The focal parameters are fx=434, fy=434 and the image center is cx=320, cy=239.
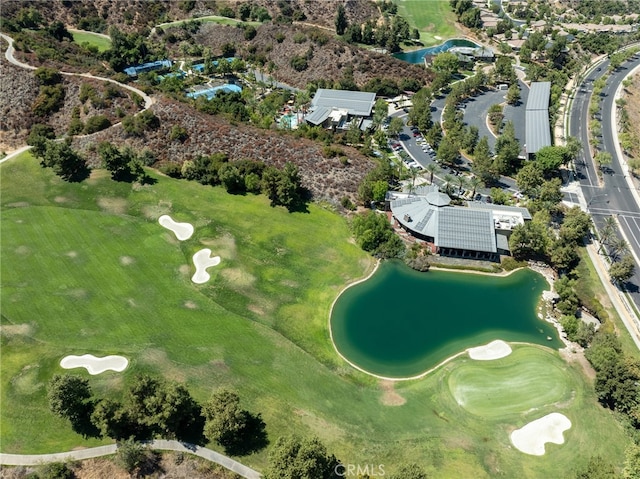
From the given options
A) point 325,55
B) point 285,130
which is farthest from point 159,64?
point 285,130

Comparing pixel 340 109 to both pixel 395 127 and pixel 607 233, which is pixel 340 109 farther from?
pixel 607 233

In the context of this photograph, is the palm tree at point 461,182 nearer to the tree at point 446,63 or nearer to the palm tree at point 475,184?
the palm tree at point 475,184

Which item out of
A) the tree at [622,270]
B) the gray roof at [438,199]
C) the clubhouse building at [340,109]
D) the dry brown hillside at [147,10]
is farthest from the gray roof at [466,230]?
the dry brown hillside at [147,10]

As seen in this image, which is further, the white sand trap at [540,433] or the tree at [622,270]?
the tree at [622,270]

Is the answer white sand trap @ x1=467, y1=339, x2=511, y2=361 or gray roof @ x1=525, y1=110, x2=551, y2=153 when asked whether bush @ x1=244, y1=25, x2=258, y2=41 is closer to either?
gray roof @ x1=525, y1=110, x2=551, y2=153

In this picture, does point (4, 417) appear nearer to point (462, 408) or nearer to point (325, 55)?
point (462, 408)

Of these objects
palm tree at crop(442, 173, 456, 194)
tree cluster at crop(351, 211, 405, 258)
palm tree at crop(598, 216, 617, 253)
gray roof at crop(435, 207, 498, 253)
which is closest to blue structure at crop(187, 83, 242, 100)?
tree cluster at crop(351, 211, 405, 258)
